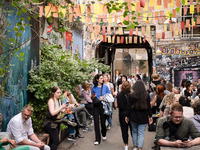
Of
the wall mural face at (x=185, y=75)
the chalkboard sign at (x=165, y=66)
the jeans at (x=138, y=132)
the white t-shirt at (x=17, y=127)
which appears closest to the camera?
the white t-shirt at (x=17, y=127)

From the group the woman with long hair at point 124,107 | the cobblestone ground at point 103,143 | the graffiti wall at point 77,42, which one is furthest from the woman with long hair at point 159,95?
the graffiti wall at point 77,42

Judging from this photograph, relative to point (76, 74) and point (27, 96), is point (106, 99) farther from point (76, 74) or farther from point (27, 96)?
point (27, 96)

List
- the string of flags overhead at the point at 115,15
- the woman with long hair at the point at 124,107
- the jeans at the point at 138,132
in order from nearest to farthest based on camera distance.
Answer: the jeans at the point at 138,132, the woman with long hair at the point at 124,107, the string of flags overhead at the point at 115,15

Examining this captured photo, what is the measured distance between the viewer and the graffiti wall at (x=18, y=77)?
5.63 metres

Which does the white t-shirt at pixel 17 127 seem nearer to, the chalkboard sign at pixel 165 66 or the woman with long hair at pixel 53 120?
the woman with long hair at pixel 53 120

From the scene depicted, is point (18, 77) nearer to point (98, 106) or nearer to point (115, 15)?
point (98, 106)

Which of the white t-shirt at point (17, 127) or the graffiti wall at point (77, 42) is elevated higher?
the graffiti wall at point (77, 42)

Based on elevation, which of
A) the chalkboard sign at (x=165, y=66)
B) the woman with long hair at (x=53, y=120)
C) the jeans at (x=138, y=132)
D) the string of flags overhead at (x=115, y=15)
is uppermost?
the string of flags overhead at (x=115, y=15)

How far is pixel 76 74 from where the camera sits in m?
8.35

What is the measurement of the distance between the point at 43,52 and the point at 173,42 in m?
13.1

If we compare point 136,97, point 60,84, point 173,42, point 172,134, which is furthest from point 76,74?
point 173,42

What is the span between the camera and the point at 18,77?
6.25m

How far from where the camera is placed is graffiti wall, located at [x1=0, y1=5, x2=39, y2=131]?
18.5 feet

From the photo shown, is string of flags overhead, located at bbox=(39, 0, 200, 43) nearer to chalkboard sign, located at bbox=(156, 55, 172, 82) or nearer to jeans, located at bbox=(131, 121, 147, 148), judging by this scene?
chalkboard sign, located at bbox=(156, 55, 172, 82)
